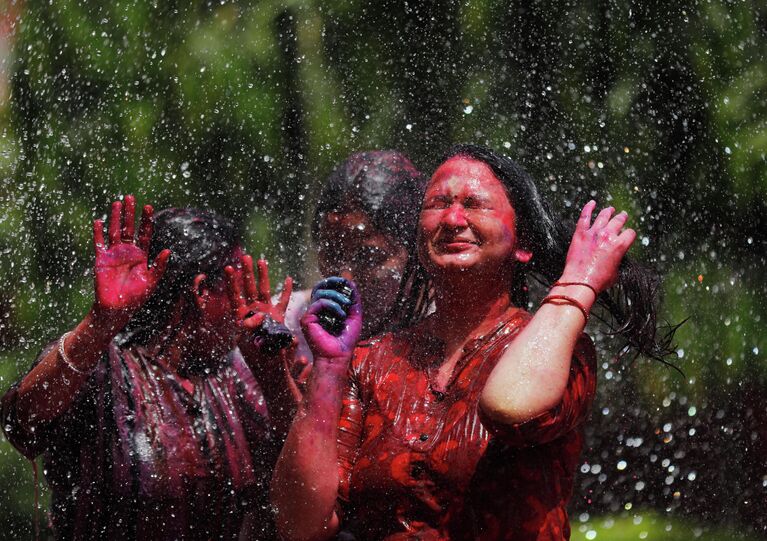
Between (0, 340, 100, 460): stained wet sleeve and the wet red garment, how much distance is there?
941mm

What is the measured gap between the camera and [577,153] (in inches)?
207

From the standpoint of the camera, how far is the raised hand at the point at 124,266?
8.64ft

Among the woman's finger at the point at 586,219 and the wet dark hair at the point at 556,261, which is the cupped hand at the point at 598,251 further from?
the wet dark hair at the point at 556,261

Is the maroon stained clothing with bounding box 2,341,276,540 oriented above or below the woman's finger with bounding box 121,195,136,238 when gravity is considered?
below

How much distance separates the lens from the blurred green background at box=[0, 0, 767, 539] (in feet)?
17.3

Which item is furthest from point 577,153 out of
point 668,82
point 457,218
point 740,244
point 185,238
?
point 457,218

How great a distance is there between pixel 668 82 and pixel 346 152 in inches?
67.0

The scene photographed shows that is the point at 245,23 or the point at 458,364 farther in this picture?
the point at 245,23

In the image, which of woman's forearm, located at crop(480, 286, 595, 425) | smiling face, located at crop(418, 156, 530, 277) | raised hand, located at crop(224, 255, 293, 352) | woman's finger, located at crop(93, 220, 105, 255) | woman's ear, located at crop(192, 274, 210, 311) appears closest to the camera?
woman's forearm, located at crop(480, 286, 595, 425)

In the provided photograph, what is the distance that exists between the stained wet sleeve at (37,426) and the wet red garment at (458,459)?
37.0 inches

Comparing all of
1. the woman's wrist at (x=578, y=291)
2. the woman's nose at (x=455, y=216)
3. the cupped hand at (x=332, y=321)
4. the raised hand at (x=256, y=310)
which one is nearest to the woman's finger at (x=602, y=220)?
the woman's wrist at (x=578, y=291)

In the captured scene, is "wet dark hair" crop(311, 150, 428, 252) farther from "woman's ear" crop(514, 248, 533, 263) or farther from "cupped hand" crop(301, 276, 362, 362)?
"cupped hand" crop(301, 276, 362, 362)

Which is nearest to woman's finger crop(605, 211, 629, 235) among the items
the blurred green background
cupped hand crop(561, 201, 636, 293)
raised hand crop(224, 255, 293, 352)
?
cupped hand crop(561, 201, 636, 293)

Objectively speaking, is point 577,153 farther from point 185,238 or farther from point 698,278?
point 185,238
